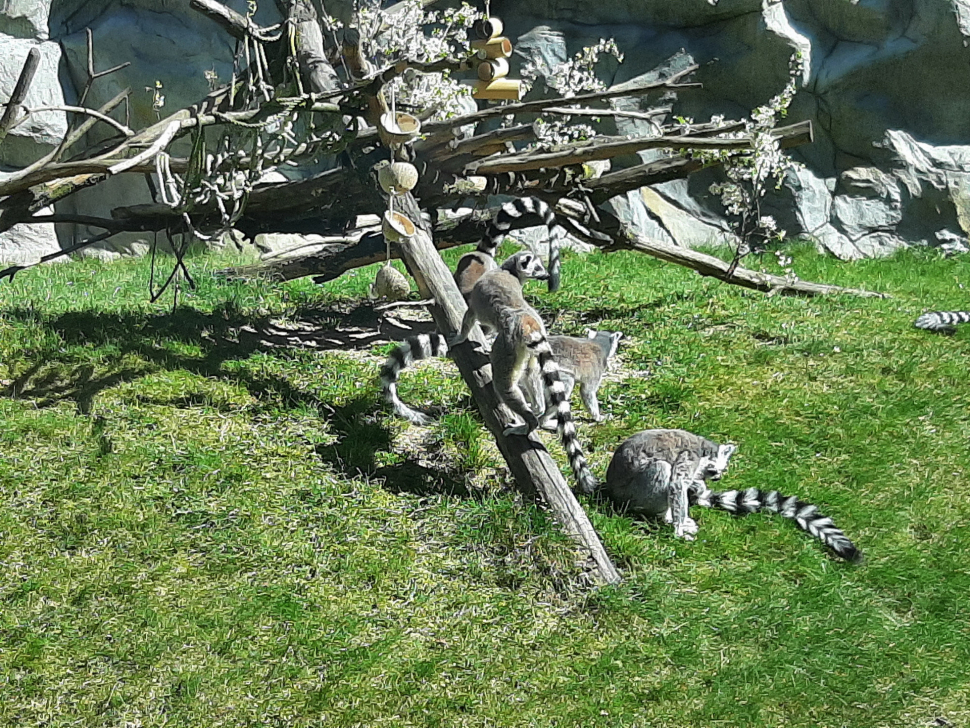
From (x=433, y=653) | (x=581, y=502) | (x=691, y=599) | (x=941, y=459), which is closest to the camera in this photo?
(x=433, y=653)

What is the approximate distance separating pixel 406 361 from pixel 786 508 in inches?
88.6

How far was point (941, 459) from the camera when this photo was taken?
5613 mm

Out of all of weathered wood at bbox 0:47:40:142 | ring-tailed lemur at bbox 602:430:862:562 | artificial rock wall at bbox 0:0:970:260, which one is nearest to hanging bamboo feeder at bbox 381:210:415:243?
ring-tailed lemur at bbox 602:430:862:562

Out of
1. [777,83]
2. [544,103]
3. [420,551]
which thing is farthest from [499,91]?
[777,83]

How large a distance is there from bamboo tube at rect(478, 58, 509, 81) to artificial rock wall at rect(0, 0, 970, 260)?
631 centimetres

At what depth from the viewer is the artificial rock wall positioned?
10.5 m

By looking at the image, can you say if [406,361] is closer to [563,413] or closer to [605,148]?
[563,413]

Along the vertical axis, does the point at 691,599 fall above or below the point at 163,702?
below

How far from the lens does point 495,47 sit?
4.61 metres

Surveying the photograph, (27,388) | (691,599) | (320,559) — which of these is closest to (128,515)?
(320,559)

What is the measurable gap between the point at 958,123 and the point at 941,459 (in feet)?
22.0

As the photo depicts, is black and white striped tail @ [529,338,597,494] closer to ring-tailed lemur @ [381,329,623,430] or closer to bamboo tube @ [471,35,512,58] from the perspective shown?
ring-tailed lemur @ [381,329,623,430]

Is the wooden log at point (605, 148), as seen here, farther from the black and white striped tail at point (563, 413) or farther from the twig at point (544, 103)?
the black and white striped tail at point (563, 413)

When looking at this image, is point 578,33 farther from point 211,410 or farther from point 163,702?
point 163,702
